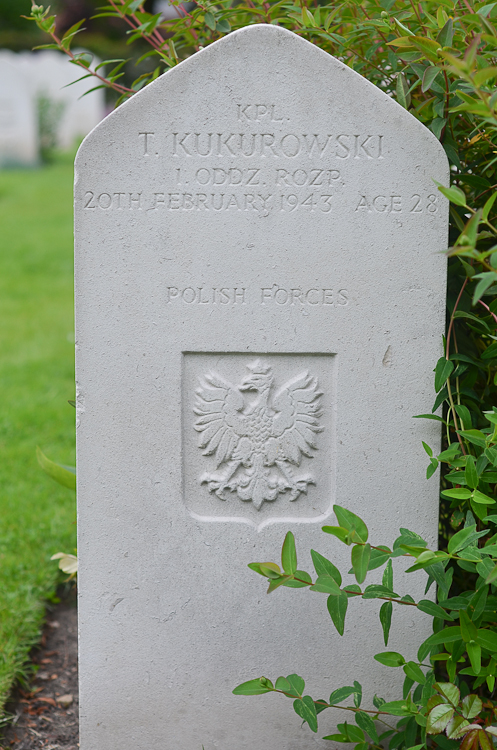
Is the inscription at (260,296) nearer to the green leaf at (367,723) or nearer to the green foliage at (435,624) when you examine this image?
the green foliage at (435,624)

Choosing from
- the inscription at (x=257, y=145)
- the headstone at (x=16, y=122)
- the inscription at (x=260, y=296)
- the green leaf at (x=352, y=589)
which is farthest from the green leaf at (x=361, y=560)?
the headstone at (x=16, y=122)

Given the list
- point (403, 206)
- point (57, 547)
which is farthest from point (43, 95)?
point (403, 206)

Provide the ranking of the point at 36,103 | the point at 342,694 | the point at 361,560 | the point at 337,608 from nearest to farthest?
the point at 361,560 → the point at 337,608 → the point at 342,694 → the point at 36,103

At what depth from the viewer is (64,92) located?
14922mm

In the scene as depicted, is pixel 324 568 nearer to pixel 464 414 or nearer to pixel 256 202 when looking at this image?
pixel 464 414

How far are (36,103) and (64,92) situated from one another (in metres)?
1.03

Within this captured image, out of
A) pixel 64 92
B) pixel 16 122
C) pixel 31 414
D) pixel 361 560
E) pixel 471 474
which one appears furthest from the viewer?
pixel 64 92

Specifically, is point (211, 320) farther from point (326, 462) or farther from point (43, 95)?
point (43, 95)

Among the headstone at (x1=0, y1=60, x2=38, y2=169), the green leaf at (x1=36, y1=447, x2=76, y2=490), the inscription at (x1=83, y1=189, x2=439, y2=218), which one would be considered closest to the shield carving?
the inscription at (x1=83, y1=189, x2=439, y2=218)

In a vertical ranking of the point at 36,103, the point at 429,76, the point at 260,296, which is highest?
the point at 36,103

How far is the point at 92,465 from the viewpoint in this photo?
6.40 feet

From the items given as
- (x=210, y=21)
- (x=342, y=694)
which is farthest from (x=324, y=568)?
(x=210, y=21)

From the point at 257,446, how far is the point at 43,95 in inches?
563

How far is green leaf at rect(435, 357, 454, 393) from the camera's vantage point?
1807mm
